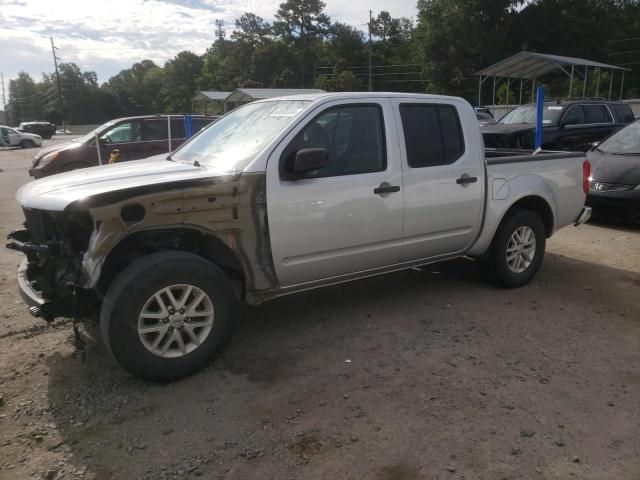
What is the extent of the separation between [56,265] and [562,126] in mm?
11342

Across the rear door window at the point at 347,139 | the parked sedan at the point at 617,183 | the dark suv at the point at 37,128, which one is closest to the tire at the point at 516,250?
the rear door window at the point at 347,139

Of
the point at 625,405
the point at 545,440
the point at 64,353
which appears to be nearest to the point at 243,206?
the point at 64,353

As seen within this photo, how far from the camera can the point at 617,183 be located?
795cm

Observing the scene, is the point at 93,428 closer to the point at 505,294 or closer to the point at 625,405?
the point at 625,405

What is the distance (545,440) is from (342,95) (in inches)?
109

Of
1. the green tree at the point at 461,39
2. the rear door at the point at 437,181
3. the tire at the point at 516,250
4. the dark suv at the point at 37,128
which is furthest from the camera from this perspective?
the green tree at the point at 461,39

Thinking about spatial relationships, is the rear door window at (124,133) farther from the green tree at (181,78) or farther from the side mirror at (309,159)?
the green tree at (181,78)

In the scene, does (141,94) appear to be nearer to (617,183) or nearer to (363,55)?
(363,55)

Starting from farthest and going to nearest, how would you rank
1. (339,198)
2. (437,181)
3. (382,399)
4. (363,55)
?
(363,55) → (437,181) → (339,198) → (382,399)

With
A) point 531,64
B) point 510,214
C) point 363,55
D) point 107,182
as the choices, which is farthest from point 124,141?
point 363,55

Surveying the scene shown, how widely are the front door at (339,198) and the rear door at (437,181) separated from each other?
15 cm

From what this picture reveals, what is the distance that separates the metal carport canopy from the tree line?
1421 centimetres

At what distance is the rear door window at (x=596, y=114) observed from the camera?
41.1ft

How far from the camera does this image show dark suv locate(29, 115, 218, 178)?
11.6 meters
